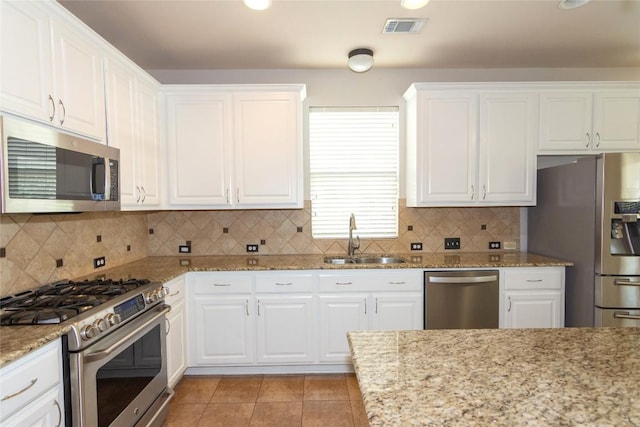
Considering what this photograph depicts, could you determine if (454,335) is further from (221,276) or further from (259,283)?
(221,276)

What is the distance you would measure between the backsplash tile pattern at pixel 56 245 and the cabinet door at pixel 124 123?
0.40 m

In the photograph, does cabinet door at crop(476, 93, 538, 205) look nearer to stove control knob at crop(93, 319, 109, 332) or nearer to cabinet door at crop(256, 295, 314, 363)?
cabinet door at crop(256, 295, 314, 363)

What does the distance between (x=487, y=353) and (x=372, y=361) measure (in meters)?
0.39

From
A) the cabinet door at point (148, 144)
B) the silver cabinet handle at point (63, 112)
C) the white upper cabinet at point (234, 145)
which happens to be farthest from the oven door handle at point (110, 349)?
the white upper cabinet at point (234, 145)

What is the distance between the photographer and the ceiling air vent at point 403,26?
236 centimetres

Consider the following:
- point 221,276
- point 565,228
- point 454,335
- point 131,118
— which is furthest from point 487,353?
point 131,118

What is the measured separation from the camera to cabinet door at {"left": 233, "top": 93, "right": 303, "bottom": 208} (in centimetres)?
290

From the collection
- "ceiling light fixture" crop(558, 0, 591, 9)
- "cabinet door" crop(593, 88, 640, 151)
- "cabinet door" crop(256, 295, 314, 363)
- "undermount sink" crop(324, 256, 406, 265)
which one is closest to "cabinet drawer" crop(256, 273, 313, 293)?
"cabinet door" crop(256, 295, 314, 363)

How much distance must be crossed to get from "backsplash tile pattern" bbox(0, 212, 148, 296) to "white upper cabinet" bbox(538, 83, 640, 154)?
378 centimetres

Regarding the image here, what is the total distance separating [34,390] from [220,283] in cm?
148

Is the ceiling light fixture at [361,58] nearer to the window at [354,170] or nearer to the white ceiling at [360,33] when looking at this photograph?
the white ceiling at [360,33]

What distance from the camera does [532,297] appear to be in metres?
2.72

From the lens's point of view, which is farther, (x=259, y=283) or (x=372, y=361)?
(x=259, y=283)

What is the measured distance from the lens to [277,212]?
3.30 meters
